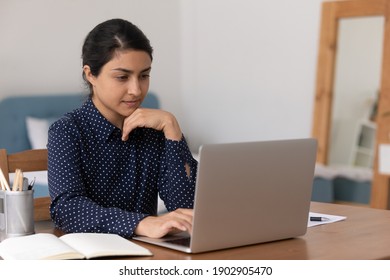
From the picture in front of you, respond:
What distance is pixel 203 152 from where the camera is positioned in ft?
4.48

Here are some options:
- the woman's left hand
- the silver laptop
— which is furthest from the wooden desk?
the woman's left hand

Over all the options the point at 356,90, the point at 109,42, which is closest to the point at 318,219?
the point at 109,42

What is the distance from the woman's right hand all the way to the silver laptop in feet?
0.05

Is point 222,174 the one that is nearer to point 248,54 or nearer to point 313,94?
point 313,94

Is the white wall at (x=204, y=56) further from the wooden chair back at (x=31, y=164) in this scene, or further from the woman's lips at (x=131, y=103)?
the woman's lips at (x=131, y=103)

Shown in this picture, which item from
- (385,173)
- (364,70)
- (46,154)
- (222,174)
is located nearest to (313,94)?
(364,70)

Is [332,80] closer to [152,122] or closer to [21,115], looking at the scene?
[21,115]

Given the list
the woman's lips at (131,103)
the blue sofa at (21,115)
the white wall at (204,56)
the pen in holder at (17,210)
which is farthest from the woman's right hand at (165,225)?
the white wall at (204,56)

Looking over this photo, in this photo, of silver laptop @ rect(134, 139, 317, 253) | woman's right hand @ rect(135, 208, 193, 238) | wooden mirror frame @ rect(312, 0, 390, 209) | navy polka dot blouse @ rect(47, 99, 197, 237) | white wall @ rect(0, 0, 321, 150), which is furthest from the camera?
white wall @ rect(0, 0, 321, 150)

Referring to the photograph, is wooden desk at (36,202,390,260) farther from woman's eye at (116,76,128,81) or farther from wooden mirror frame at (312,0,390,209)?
wooden mirror frame at (312,0,390,209)

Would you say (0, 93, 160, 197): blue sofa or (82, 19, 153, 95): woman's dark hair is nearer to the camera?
(82, 19, 153, 95): woman's dark hair

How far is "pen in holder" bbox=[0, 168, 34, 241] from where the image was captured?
1.58m

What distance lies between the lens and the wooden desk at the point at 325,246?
4.76 feet

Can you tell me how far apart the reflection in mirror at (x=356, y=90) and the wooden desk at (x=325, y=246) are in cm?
259
